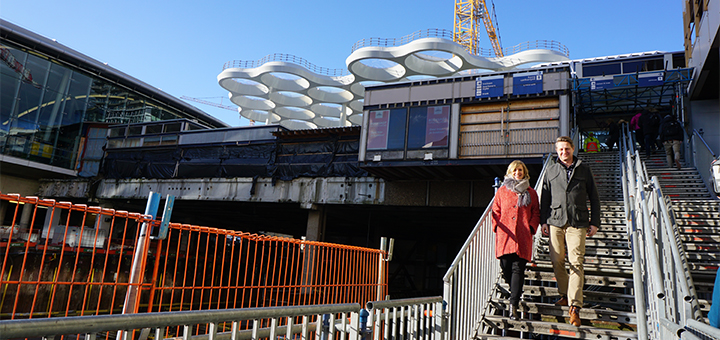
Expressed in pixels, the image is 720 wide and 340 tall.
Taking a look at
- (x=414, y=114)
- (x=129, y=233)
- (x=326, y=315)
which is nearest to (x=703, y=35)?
(x=414, y=114)

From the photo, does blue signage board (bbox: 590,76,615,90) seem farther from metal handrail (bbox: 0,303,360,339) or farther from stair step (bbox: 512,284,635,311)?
metal handrail (bbox: 0,303,360,339)

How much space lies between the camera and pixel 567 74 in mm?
17203

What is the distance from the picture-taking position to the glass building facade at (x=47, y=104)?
28031 mm

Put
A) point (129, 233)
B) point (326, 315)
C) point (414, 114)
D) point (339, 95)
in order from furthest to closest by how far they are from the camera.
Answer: point (339, 95) → point (129, 233) → point (414, 114) → point (326, 315)

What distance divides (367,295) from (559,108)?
1201 cm

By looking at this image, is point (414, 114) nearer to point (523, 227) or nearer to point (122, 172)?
point (523, 227)


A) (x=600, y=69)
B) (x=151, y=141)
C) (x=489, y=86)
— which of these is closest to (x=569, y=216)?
(x=489, y=86)

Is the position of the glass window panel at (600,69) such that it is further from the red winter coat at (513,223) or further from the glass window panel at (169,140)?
the glass window panel at (169,140)

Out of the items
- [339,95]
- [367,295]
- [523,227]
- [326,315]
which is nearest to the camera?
[326,315]

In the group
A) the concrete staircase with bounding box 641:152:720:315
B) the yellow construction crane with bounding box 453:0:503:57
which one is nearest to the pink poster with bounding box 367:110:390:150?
the concrete staircase with bounding box 641:152:720:315

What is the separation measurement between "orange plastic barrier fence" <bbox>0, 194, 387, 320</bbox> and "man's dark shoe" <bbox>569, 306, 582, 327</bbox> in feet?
11.2

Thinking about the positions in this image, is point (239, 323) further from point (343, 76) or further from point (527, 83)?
point (343, 76)

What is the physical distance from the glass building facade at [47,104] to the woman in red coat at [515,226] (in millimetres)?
31652

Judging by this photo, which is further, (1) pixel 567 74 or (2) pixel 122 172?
(2) pixel 122 172
